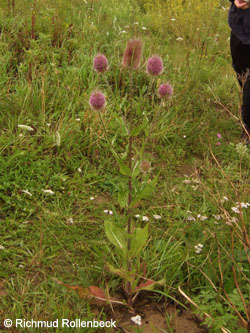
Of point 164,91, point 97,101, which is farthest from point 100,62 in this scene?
point 164,91

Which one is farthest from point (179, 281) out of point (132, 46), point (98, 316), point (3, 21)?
point (3, 21)

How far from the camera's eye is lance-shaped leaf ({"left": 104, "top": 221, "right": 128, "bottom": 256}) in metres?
1.75

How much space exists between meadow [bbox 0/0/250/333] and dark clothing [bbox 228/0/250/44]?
595 millimetres

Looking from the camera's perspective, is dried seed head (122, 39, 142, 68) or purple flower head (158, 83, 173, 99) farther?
purple flower head (158, 83, 173, 99)

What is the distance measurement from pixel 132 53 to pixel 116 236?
0.81 m

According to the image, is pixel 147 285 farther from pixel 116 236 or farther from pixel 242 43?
pixel 242 43

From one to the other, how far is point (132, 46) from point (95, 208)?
1121 millimetres

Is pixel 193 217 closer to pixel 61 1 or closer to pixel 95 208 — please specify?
pixel 95 208

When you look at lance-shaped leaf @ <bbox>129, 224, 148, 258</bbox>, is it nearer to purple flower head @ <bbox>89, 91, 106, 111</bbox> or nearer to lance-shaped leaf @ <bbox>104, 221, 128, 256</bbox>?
lance-shaped leaf @ <bbox>104, 221, 128, 256</bbox>

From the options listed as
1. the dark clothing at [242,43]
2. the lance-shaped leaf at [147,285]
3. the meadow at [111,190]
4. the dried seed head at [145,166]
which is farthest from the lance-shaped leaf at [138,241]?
the dark clothing at [242,43]

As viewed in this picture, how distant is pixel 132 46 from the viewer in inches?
63.7

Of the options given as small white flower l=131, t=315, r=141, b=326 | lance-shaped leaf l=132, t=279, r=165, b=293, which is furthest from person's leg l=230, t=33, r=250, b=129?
small white flower l=131, t=315, r=141, b=326

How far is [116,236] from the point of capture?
178cm

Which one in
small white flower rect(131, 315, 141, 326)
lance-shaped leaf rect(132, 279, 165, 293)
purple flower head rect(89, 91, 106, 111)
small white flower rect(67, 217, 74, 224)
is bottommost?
small white flower rect(67, 217, 74, 224)
